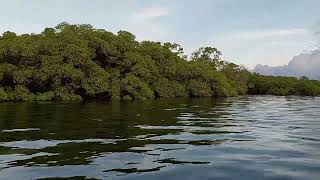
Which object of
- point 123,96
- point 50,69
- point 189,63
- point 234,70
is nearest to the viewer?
point 50,69

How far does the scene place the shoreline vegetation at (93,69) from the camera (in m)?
40.8

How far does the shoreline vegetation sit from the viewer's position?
134 ft

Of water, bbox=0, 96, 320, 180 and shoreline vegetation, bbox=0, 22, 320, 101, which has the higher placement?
shoreline vegetation, bbox=0, 22, 320, 101

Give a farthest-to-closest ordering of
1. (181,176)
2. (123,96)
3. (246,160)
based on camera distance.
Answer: (123,96) → (246,160) → (181,176)

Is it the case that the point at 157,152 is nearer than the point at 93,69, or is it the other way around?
the point at 157,152

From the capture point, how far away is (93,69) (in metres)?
43.5

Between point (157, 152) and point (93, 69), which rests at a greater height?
point (93, 69)

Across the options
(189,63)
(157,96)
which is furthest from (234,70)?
(157,96)

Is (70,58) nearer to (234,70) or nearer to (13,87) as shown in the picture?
(13,87)

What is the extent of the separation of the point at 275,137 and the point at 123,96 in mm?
32748

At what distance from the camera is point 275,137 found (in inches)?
493

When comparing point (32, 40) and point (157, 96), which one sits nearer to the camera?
point (32, 40)

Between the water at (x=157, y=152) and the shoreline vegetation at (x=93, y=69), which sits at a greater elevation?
the shoreline vegetation at (x=93, y=69)

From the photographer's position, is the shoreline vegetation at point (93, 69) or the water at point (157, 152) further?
the shoreline vegetation at point (93, 69)
